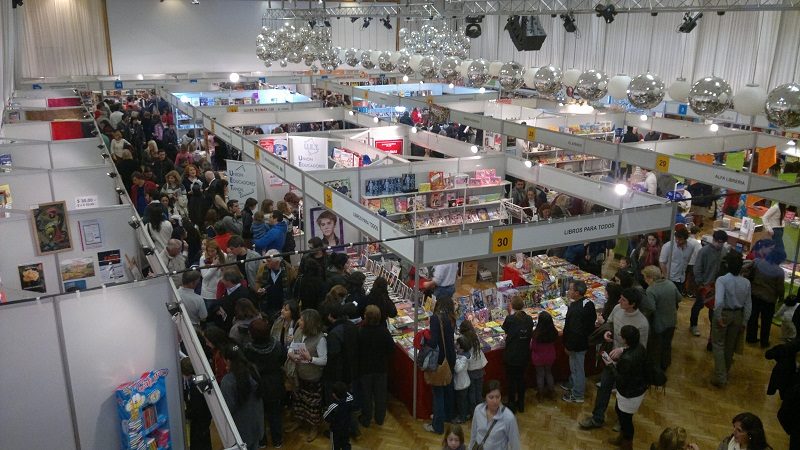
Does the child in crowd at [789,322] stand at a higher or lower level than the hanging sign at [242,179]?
lower

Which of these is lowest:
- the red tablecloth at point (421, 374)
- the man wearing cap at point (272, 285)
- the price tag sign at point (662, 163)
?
the red tablecloth at point (421, 374)

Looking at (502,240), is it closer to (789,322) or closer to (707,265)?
(707,265)

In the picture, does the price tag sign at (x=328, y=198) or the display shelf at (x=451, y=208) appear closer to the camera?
the price tag sign at (x=328, y=198)

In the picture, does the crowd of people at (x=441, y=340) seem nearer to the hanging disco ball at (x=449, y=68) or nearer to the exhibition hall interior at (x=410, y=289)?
the exhibition hall interior at (x=410, y=289)

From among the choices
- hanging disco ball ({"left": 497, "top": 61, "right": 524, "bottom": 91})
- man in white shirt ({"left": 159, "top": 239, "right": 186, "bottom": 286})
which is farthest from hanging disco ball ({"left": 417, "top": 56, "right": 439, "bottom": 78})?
man in white shirt ({"left": 159, "top": 239, "right": 186, "bottom": 286})

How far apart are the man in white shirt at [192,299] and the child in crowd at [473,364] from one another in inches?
89.8

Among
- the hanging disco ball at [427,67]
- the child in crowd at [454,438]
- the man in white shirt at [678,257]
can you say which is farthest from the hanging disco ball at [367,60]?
the child in crowd at [454,438]

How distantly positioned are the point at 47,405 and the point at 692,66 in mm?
17586

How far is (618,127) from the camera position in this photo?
13461 mm

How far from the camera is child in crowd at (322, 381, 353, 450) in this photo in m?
4.66

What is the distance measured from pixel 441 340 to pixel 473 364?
419 millimetres

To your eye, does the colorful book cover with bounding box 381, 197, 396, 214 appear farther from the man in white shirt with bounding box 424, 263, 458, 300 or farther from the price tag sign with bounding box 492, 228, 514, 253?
the price tag sign with bounding box 492, 228, 514, 253

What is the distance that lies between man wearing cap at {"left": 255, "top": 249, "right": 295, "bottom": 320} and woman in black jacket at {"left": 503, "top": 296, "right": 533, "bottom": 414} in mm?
2385

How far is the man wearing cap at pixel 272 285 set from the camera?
6605 millimetres
